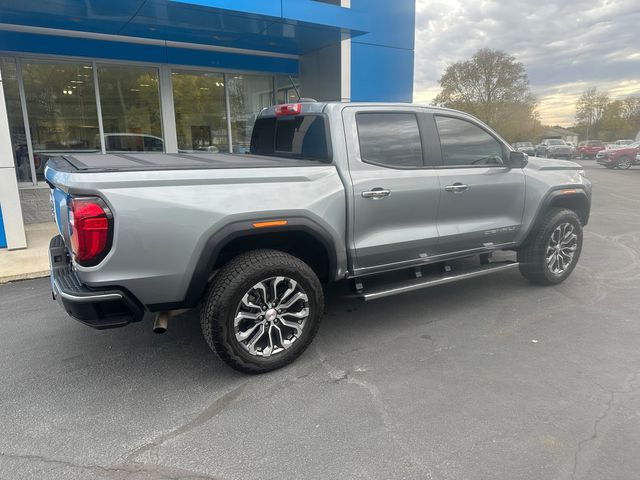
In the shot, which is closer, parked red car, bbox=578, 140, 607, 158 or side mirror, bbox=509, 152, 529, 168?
side mirror, bbox=509, 152, 529, 168

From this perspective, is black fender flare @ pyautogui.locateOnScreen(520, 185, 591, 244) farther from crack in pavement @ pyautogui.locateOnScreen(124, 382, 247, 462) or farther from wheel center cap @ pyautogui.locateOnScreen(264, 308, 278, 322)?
crack in pavement @ pyautogui.locateOnScreen(124, 382, 247, 462)

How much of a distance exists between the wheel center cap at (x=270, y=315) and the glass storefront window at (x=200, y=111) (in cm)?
873

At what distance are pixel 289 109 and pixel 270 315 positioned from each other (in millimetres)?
1959

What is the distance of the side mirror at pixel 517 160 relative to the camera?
461 centimetres

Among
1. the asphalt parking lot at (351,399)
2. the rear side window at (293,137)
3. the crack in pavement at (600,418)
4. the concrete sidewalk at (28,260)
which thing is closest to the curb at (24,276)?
the concrete sidewalk at (28,260)

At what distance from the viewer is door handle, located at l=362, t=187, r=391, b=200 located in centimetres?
366

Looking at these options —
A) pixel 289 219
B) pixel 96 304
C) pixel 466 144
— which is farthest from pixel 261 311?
pixel 466 144

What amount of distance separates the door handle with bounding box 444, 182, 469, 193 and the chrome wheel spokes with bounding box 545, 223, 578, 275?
4.65 feet

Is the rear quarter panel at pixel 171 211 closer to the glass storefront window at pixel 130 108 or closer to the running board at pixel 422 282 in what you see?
the running board at pixel 422 282

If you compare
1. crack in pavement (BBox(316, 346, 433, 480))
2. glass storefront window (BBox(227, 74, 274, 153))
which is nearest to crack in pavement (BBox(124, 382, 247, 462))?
crack in pavement (BBox(316, 346, 433, 480))

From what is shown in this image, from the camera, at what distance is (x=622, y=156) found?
2516 centimetres

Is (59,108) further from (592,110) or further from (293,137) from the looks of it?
(592,110)

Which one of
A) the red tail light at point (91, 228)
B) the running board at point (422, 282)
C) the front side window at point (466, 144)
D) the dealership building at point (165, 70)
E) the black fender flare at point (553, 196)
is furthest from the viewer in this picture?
the dealership building at point (165, 70)

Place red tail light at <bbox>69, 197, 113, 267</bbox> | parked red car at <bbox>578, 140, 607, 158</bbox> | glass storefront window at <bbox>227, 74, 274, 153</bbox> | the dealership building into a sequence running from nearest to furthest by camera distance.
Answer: red tail light at <bbox>69, 197, 113, 267</bbox> < the dealership building < glass storefront window at <bbox>227, 74, 274, 153</bbox> < parked red car at <bbox>578, 140, 607, 158</bbox>
